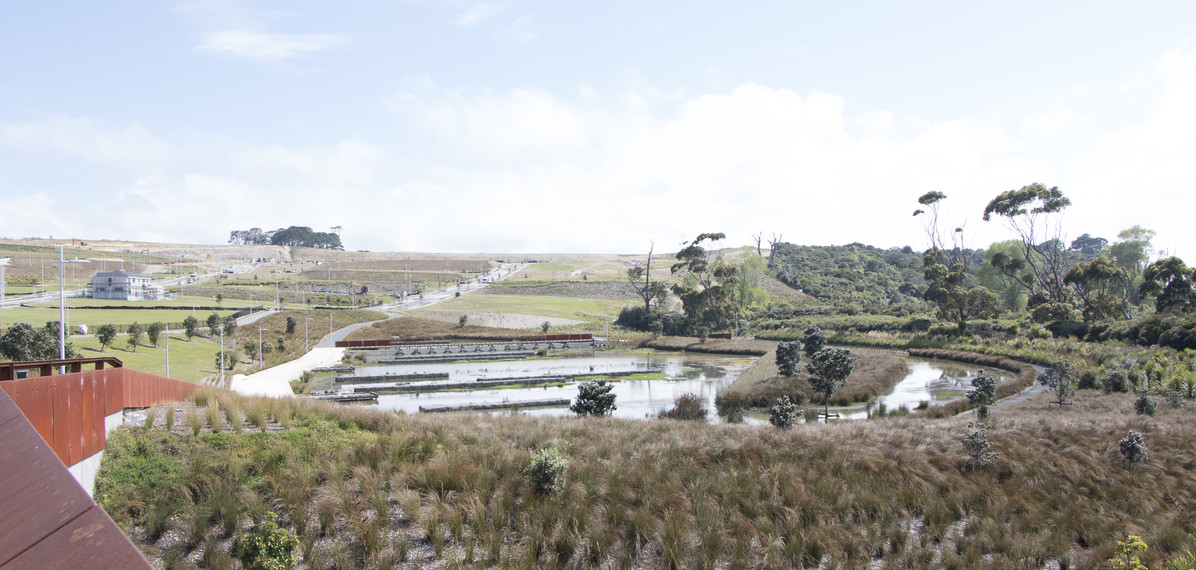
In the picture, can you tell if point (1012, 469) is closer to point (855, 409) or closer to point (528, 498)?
point (528, 498)

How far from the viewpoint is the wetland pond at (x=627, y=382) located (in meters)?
23.2

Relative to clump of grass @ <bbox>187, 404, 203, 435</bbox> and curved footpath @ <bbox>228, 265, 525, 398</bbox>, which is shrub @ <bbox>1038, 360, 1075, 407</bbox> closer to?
curved footpath @ <bbox>228, 265, 525, 398</bbox>

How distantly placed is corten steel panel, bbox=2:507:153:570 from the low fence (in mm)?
3816

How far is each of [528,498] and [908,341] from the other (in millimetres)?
40230

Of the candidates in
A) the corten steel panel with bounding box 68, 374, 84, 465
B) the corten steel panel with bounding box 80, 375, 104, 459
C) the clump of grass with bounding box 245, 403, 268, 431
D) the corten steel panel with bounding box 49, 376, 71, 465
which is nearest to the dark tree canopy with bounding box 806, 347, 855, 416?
the clump of grass with bounding box 245, 403, 268, 431

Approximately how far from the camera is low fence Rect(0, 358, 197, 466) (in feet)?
19.4

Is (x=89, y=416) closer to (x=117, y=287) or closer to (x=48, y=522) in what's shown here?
(x=48, y=522)

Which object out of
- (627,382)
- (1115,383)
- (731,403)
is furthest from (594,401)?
(1115,383)

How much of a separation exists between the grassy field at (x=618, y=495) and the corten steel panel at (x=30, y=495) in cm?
497

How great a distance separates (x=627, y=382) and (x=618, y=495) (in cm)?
2091

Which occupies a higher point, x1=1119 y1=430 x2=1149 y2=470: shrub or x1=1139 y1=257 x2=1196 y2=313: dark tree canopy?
x1=1139 y1=257 x2=1196 y2=313: dark tree canopy

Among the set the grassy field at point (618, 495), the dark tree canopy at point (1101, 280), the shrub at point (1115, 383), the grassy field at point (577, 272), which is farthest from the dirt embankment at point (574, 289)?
the grassy field at point (618, 495)

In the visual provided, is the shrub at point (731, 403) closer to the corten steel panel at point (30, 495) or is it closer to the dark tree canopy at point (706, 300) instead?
the corten steel panel at point (30, 495)

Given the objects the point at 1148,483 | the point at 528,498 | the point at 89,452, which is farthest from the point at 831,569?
the point at 89,452
